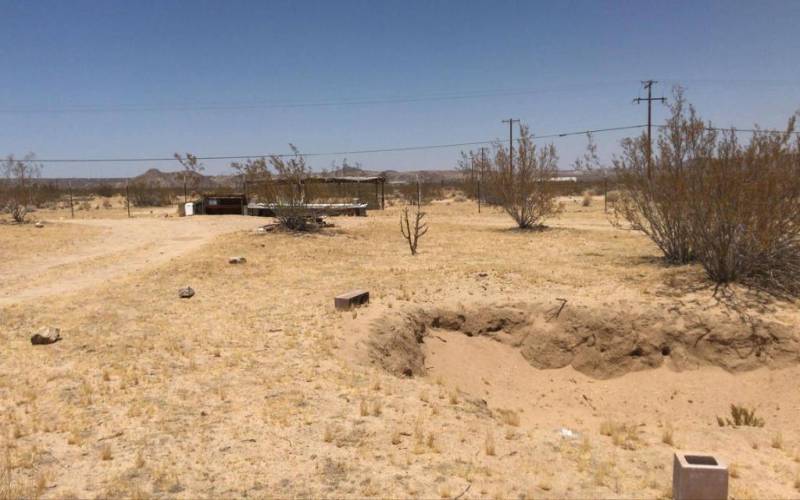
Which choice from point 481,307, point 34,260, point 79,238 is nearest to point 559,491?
point 481,307

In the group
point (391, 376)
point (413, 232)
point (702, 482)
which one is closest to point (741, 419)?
point (702, 482)

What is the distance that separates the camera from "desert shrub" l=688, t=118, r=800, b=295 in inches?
360

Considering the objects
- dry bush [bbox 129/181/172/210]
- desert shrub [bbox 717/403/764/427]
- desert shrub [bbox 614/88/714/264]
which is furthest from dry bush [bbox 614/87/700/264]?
dry bush [bbox 129/181/172/210]

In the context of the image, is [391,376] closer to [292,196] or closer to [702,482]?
[702,482]

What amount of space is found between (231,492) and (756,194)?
27.5 ft

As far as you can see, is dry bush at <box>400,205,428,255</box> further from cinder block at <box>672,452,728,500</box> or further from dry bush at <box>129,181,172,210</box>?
dry bush at <box>129,181,172,210</box>

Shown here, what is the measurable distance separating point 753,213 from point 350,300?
6163 millimetres

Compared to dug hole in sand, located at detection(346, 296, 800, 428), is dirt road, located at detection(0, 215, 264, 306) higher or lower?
higher

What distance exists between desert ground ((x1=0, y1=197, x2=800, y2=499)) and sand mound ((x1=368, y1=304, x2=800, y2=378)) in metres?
0.03

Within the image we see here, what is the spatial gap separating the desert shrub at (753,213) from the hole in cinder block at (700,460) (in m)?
6.18

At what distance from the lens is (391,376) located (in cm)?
682

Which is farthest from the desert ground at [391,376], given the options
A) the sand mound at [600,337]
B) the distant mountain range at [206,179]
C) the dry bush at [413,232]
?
the distant mountain range at [206,179]

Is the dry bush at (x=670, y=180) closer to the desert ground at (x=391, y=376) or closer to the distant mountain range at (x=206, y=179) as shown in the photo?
the desert ground at (x=391, y=376)

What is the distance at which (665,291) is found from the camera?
384 inches
